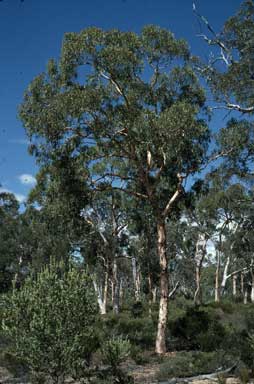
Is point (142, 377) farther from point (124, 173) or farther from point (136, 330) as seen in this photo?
point (124, 173)

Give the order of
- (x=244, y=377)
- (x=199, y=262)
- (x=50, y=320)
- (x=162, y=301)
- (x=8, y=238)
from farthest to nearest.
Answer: (x=8, y=238) < (x=199, y=262) < (x=162, y=301) < (x=244, y=377) < (x=50, y=320)

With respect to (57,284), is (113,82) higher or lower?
higher

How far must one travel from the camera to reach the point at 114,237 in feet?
104

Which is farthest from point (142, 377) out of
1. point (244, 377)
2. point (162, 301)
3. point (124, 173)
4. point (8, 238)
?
point (8, 238)

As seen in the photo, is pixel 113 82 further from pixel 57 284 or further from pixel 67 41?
pixel 57 284

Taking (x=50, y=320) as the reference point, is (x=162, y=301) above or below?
above

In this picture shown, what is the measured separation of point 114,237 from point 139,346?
15.7m

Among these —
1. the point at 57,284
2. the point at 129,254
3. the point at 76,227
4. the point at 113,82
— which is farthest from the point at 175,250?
the point at 57,284

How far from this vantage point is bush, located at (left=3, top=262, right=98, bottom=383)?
28.1 feet

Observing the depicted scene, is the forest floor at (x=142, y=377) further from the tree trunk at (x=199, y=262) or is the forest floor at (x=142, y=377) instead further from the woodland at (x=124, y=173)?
the tree trunk at (x=199, y=262)

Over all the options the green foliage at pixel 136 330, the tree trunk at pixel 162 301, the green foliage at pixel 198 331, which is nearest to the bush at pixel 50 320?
the tree trunk at pixel 162 301

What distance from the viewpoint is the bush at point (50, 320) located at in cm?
855

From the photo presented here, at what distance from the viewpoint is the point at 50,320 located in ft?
28.1

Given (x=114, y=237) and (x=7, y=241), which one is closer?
(x=114, y=237)
